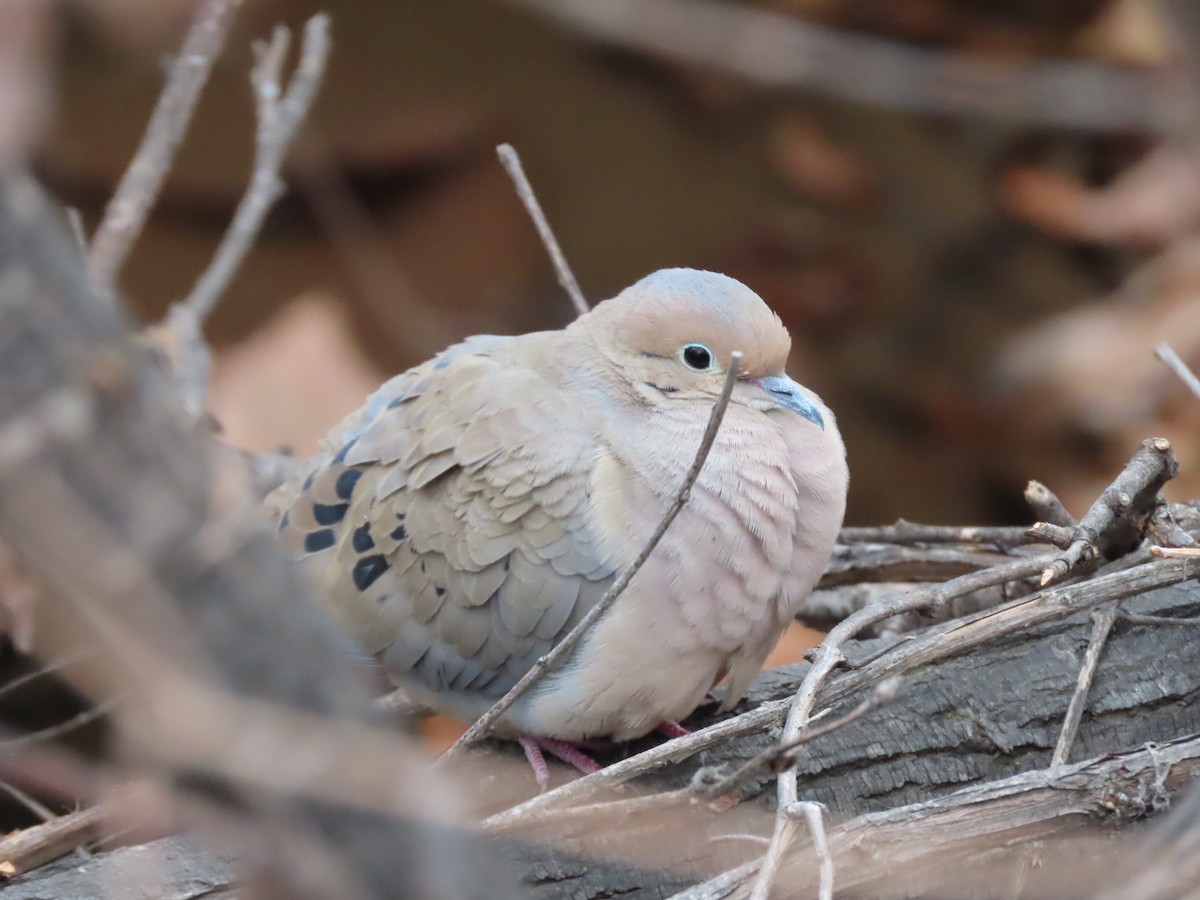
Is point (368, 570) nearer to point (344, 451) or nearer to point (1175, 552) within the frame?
point (344, 451)

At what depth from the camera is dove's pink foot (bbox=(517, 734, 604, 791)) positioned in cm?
216

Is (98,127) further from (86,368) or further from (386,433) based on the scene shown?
(86,368)

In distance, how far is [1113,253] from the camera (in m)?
5.23

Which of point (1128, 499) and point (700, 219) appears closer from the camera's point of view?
point (1128, 499)

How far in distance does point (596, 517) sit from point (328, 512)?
579mm

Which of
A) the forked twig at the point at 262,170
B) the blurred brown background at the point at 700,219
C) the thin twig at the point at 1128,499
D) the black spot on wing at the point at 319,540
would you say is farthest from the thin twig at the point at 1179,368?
the blurred brown background at the point at 700,219

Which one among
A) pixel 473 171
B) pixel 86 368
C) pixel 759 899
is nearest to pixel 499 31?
pixel 473 171

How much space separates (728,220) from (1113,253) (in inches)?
60.5

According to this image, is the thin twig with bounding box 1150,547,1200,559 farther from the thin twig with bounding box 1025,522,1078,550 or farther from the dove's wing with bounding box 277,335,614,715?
the dove's wing with bounding box 277,335,614,715

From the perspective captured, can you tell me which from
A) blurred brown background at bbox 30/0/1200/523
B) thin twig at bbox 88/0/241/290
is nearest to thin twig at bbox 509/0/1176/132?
thin twig at bbox 88/0/241/290

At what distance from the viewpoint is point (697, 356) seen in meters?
2.21

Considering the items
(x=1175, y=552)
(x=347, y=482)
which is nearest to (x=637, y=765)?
(x=1175, y=552)

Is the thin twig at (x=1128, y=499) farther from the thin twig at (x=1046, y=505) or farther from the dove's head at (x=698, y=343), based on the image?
the dove's head at (x=698, y=343)

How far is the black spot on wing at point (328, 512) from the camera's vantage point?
2.36 m
